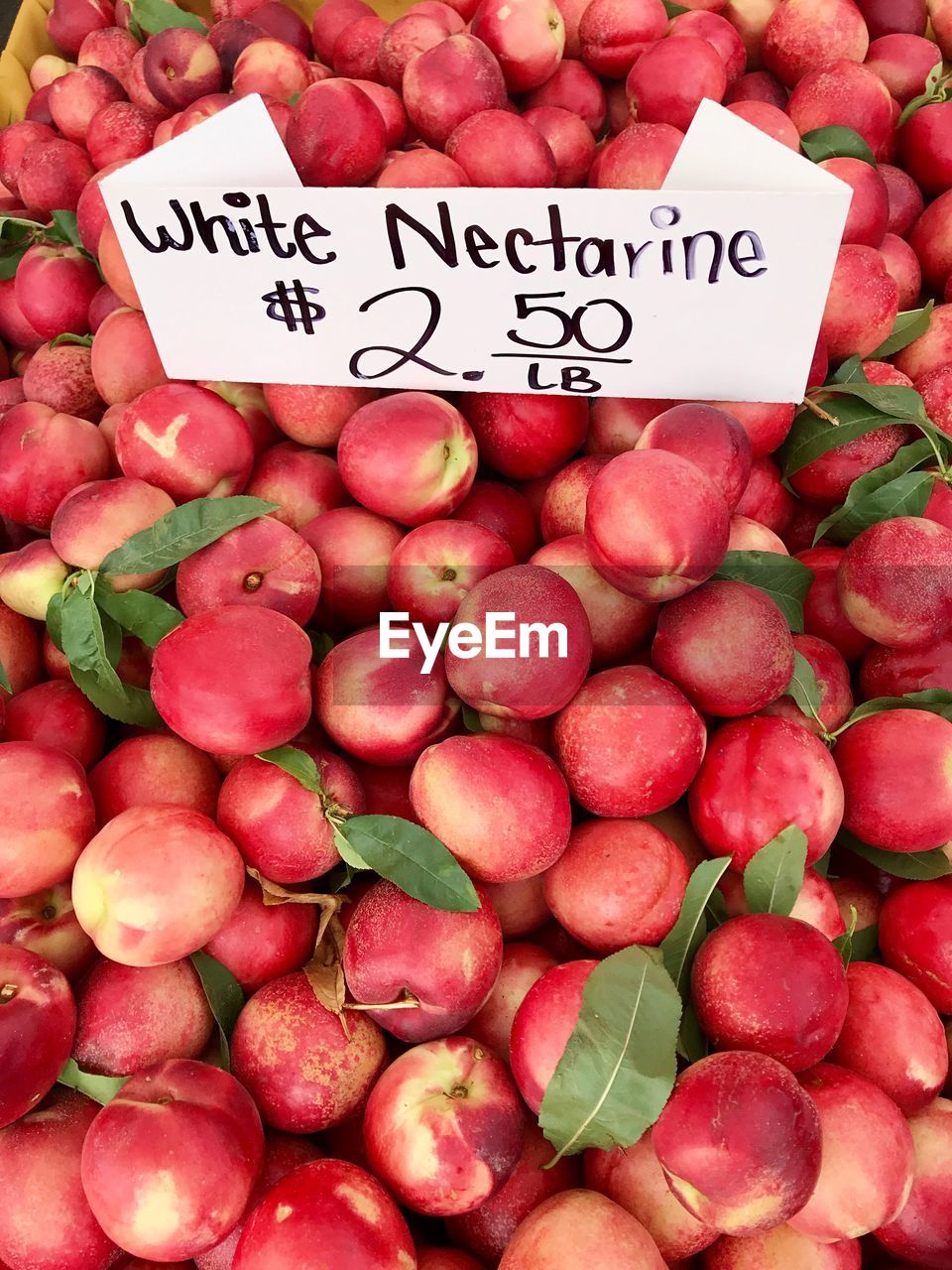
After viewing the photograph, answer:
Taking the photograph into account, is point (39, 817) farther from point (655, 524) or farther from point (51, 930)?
point (655, 524)

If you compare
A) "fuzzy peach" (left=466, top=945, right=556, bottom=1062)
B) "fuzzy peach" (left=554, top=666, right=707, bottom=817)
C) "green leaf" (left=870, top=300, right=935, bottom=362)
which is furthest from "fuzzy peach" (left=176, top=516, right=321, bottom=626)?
"green leaf" (left=870, top=300, right=935, bottom=362)

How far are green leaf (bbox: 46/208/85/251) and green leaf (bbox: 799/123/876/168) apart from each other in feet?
4.81

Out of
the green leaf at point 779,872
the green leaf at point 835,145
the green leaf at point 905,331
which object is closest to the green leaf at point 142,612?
the green leaf at point 779,872

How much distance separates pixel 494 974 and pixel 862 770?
0.55m

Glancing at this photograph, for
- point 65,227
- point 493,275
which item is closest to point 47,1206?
point 493,275

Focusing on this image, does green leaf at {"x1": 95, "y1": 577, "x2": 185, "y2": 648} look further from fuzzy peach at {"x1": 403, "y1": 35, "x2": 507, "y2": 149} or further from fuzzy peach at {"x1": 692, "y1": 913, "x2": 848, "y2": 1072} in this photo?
fuzzy peach at {"x1": 403, "y1": 35, "x2": 507, "y2": 149}

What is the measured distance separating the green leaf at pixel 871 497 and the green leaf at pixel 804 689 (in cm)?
34

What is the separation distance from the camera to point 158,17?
6.95 feet

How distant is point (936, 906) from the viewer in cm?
117

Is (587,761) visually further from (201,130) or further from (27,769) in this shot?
(201,130)

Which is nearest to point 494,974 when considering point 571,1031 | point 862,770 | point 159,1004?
point 571,1031

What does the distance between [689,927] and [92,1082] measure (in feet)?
2.33

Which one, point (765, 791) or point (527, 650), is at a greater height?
point (527, 650)

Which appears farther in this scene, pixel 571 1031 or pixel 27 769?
pixel 27 769
